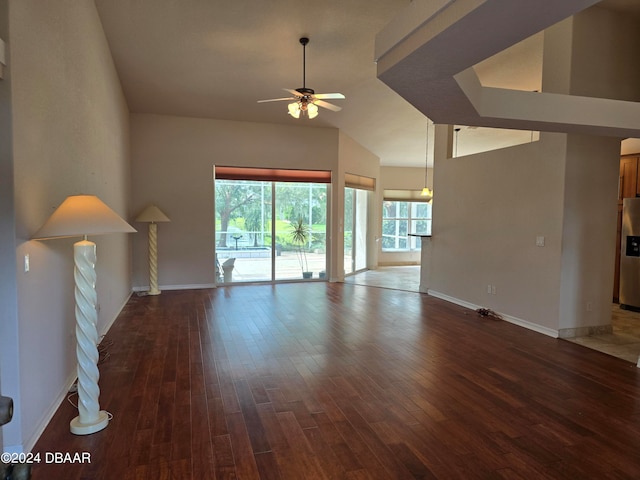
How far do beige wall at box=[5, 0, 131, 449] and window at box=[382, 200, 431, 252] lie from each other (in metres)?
8.05

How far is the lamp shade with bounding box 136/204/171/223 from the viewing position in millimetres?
6578

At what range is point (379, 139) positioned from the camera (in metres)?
8.66

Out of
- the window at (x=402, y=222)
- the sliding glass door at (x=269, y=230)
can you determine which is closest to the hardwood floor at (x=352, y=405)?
the sliding glass door at (x=269, y=230)

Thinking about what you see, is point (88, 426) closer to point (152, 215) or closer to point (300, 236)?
point (152, 215)

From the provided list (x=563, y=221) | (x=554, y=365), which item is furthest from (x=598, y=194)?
(x=554, y=365)

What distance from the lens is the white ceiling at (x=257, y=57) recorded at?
168 inches

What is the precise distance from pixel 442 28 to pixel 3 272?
259 cm

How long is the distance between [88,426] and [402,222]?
978 cm

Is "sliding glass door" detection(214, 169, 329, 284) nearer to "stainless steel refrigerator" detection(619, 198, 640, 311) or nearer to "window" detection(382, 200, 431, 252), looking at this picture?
"window" detection(382, 200, 431, 252)

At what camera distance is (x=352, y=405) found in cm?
290

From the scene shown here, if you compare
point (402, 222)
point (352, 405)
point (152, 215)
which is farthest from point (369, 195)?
point (352, 405)

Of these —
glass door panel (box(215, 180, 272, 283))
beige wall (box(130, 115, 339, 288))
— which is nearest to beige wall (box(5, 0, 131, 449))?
beige wall (box(130, 115, 339, 288))

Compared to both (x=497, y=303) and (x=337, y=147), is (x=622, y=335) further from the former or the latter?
(x=337, y=147)

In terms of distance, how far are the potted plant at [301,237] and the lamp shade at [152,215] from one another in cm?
243
